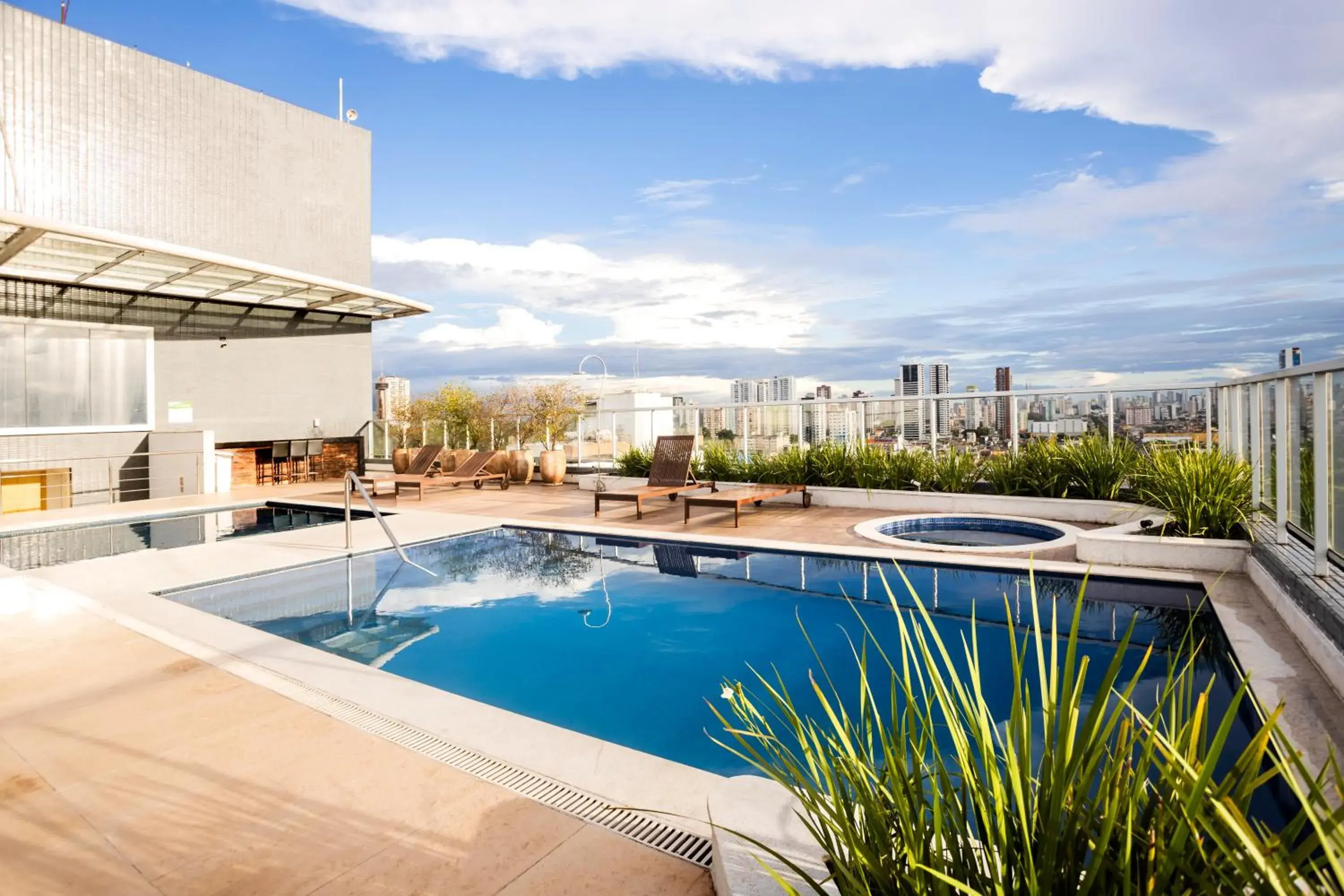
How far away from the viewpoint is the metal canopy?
29.0 feet

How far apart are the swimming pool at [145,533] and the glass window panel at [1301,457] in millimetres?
9191

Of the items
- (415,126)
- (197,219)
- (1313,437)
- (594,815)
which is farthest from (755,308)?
(594,815)

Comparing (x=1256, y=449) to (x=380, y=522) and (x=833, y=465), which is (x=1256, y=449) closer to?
(x=833, y=465)

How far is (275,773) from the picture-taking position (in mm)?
2709

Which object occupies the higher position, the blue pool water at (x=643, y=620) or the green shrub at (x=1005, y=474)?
the green shrub at (x=1005, y=474)

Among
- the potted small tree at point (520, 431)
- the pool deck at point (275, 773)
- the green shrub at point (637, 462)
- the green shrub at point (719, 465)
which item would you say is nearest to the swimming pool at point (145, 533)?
the pool deck at point (275, 773)

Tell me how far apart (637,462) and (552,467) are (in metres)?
2.02

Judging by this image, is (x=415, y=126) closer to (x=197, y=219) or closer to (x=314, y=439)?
(x=197, y=219)

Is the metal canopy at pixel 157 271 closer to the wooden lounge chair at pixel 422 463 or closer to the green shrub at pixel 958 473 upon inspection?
the wooden lounge chair at pixel 422 463

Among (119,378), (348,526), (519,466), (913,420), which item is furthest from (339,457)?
(913,420)

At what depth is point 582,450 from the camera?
46.5 ft

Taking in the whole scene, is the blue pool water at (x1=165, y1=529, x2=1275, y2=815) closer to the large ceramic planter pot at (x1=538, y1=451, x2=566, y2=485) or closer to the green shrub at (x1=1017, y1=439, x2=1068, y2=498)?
the green shrub at (x1=1017, y1=439, x2=1068, y2=498)

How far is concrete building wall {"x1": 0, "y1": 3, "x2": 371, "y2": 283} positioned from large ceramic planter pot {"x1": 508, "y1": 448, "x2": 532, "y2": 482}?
545 cm

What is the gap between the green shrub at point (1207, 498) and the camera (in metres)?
5.90
